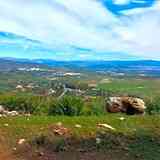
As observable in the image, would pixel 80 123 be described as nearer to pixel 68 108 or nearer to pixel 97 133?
pixel 97 133

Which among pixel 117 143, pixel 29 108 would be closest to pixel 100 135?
pixel 117 143

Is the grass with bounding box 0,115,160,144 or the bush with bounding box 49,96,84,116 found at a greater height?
the grass with bounding box 0,115,160,144

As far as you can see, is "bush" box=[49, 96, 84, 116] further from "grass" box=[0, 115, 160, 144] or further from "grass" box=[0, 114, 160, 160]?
"grass" box=[0, 114, 160, 160]

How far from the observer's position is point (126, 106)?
40.6m

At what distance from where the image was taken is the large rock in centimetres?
4025

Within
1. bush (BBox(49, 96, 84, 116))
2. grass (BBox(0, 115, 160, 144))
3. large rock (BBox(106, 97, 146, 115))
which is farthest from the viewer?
bush (BBox(49, 96, 84, 116))

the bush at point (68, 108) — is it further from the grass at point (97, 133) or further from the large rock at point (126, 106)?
the grass at point (97, 133)

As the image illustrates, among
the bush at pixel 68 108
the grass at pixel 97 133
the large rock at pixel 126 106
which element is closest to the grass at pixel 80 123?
the grass at pixel 97 133

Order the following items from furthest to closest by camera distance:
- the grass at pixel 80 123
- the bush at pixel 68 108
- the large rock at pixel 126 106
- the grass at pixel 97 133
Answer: the bush at pixel 68 108
the large rock at pixel 126 106
the grass at pixel 80 123
the grass at pixel 97 133

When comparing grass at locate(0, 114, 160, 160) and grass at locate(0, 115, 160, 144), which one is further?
grass at locate(0, 115, 160, 144)

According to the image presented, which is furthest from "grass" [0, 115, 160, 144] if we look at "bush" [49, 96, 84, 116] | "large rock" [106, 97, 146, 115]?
"bush" [49, 96, 84, 116]

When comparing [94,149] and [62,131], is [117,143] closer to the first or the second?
[94,149]

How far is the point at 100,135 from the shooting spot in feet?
93.2

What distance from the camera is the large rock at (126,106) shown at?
40250mm
